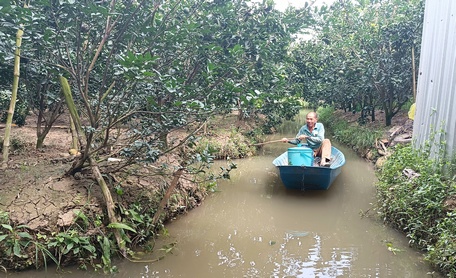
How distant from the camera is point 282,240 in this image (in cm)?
486

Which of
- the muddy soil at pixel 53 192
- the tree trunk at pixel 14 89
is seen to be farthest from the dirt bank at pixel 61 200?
the tree trunk at pixel 14 89

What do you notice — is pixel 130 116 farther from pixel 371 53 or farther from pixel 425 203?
pixel 371 53

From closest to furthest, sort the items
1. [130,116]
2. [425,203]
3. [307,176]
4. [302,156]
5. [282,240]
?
1. [425,203]
2. [130,116]
3. [282,240]
4. [307,176]
5. [302,156]

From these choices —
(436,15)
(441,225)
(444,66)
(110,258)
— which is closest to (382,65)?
(436,15)

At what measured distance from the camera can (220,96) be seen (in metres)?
4.53

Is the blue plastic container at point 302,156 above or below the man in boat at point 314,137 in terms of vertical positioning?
A: below

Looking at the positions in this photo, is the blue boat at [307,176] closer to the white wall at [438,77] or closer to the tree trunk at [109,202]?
the white wall at [438,77]

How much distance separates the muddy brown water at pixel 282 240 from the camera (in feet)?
13.0

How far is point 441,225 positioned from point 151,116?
11.5 feet

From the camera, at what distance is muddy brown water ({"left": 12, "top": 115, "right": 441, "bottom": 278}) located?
13.0 feet

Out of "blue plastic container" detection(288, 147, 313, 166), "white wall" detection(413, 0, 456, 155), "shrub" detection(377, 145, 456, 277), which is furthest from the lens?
"blue plastic container" detection(288, 147, 313, 166)

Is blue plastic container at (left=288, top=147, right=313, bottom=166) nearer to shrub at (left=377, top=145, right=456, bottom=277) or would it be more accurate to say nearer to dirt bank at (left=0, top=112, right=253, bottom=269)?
shrub at (left=377, top=145, right=456, bottom=277)

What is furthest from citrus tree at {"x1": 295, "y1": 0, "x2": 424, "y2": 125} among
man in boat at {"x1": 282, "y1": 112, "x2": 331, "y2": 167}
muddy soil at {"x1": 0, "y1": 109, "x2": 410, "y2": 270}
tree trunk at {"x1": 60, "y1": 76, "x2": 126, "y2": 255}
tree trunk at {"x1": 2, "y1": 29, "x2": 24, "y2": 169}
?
tree trunk at {"x1": 2, "y1": 29, "x2": 24, "y2": 169}

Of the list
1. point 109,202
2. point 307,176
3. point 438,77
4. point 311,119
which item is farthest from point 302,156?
point 109,202
